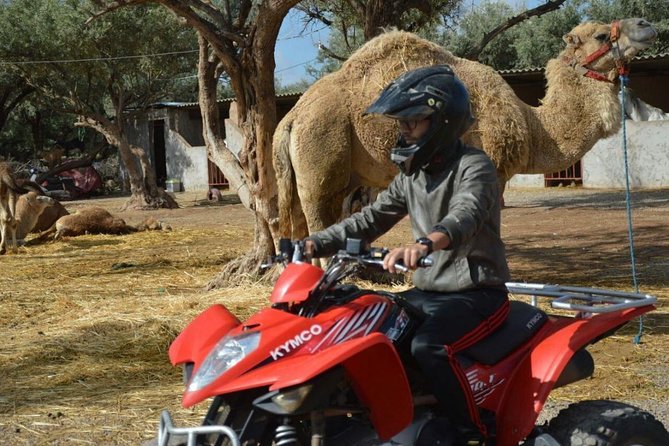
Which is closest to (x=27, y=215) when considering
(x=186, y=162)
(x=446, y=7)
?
(x=446, y=7)

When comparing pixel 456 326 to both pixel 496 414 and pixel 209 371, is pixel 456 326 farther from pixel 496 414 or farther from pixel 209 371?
pixel 209 371

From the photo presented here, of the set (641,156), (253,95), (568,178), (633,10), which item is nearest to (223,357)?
(253,95)

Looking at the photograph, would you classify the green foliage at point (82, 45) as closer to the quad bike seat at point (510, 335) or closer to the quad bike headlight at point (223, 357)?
the quad bike seat at point (510, 335)

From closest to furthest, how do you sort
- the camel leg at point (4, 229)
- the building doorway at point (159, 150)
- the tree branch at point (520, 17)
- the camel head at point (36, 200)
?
the camel leg at point (4, 229) < the camel head at point (36, 200) < the tree branch at point (520, 17) < the building doorway at point (159, 150)

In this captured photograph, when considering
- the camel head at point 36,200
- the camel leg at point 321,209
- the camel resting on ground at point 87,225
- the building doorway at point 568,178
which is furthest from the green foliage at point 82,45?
the camel leg at point 321,209

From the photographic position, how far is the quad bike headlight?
9.87 ft

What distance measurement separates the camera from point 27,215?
1705 centimetres

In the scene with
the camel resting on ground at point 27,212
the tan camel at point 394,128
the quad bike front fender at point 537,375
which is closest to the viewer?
the quad bike front fender at point 537,375

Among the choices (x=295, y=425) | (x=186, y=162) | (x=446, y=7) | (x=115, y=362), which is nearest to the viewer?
(x=295, y=425)

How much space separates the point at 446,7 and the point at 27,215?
35.3ft

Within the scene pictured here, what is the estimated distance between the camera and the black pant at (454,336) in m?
3.36

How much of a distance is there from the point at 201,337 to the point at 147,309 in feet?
18.8

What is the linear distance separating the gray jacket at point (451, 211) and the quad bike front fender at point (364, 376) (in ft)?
2.14

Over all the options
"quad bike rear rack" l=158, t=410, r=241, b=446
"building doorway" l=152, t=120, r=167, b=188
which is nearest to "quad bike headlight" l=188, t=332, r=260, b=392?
"quad bike rear rack" l=158, t=410, r=241, b=446
